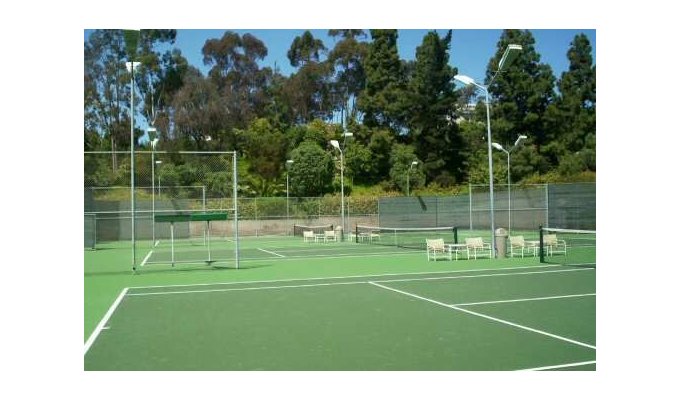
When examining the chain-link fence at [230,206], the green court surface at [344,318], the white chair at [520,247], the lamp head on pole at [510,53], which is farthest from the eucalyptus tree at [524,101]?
the green court surface at [344,318]

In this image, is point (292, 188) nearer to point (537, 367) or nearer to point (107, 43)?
point (107, 43)

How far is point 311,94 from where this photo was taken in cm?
5722

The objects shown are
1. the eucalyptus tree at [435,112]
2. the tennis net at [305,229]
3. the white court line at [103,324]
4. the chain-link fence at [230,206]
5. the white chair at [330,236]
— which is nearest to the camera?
the white court line at [103,324]

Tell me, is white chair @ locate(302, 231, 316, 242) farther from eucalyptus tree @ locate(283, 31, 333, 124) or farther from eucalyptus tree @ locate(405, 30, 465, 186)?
eucalyptus tree @ locate(283, 31, 333, 124)

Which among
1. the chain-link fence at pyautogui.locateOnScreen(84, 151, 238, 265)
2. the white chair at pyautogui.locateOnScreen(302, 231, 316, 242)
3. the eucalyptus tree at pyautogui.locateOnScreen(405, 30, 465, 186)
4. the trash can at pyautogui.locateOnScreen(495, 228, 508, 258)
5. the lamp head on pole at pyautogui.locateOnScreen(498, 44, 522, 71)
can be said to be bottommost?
the white chair at pyautogui.locateOnScreen(302, 231, 316, 242)

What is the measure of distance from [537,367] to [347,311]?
12.1 feet

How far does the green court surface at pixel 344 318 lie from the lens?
20.9 ft

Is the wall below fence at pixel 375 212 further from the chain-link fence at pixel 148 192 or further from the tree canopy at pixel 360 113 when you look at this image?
the tree canopy at pixel 360 113

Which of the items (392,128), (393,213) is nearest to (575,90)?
(392,128)

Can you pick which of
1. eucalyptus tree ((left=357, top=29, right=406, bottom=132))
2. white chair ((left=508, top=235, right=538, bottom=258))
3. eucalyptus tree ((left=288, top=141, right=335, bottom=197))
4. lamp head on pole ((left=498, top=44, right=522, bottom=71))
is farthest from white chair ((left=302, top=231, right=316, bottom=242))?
eucalyptus tree ((left=357, top=29, right=406, bottom=132))

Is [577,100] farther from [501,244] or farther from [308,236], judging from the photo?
[501,244]

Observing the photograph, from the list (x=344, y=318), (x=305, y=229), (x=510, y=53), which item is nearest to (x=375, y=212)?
(x=305, y=229)

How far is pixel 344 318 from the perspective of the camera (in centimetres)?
864

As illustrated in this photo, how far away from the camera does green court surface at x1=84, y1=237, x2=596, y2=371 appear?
6363 millimetres
